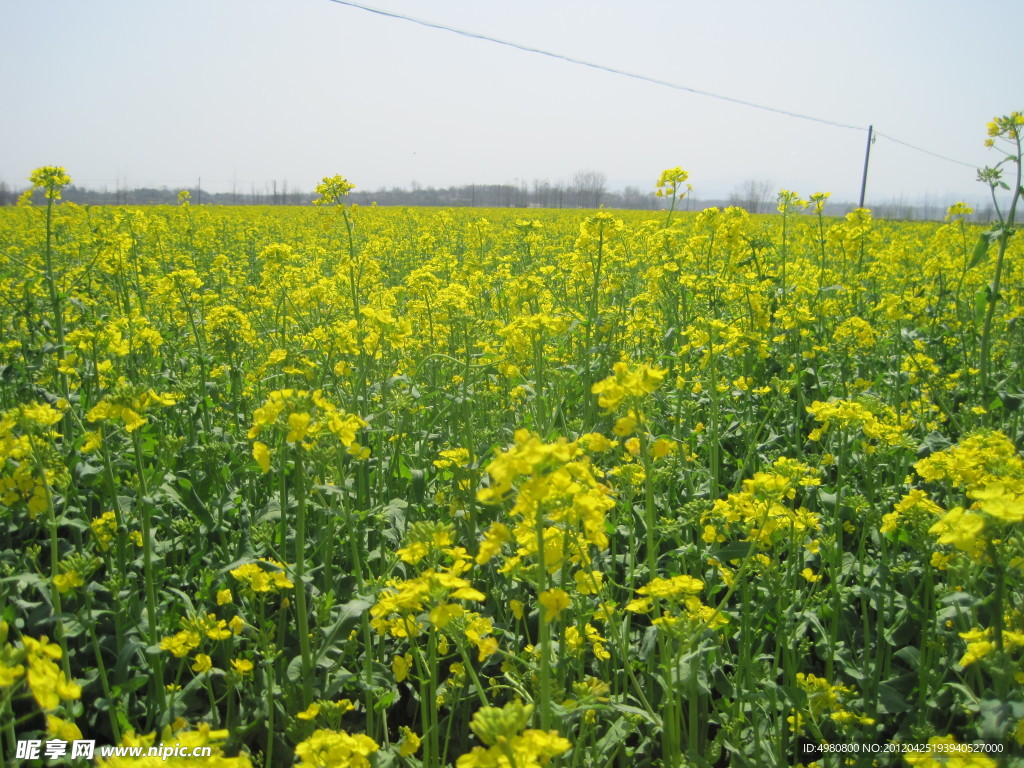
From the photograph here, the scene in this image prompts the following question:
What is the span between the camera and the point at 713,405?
10.1 ft

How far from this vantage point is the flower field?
159cm

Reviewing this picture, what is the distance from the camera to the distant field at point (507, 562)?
1599mm

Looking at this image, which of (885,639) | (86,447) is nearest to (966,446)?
(885,639)

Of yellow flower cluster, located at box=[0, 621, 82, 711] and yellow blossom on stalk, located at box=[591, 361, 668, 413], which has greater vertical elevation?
yellow blossom on stalk, located at box=[591, 361, 668, 413]

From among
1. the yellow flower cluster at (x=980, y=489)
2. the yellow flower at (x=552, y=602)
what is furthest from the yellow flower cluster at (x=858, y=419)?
the yellow flower at (x=552, y=602)

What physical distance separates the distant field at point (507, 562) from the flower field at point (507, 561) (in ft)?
0.05

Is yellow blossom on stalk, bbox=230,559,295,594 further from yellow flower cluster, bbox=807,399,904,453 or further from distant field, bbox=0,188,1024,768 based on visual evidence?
yellow flower cluster, bbox=807,399,904,453

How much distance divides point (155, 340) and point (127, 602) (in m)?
1.43

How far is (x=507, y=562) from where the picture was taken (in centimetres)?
188

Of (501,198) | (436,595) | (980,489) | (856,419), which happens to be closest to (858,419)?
(856,419)

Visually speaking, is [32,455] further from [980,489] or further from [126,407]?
[980,489]

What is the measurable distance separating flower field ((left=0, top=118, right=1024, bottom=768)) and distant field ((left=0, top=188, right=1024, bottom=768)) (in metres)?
0.02

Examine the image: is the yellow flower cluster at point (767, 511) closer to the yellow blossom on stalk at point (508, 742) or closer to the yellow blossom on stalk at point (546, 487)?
the yellow blossom on stalk at point (546, 487)

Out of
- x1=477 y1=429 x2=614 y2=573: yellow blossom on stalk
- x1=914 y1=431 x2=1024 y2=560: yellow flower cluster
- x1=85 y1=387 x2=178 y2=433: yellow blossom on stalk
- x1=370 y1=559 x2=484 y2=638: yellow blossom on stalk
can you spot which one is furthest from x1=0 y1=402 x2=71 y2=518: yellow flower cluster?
x1=914 y1=431 x2=1024 y2=560: yellow flower cluster
